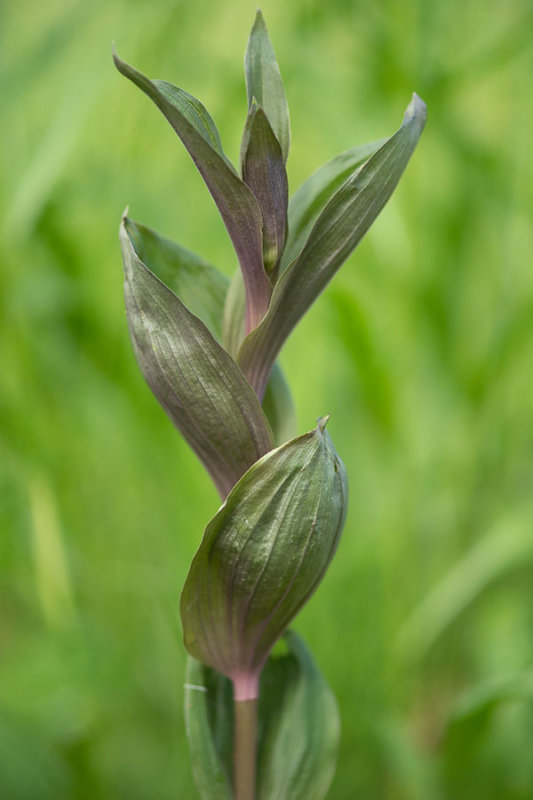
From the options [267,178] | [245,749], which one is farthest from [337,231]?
[245,749]

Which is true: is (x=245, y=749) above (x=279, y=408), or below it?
below

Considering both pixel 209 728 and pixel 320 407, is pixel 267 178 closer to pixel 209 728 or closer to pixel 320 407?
pixel 209 728

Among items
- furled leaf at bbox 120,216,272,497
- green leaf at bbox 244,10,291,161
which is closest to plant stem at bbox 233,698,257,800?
furled leaf at bbox 120,216,272,497

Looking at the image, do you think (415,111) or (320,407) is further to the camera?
(320,407)

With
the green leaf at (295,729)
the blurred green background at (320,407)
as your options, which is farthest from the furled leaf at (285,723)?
the blurred green background at (320,407)

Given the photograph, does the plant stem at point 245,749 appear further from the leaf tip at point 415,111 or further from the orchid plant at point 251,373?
the leaf tip at point 415,111

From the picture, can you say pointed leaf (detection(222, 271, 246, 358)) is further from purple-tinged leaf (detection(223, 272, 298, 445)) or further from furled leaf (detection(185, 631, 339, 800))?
furled leaf (detection(185, 631, 339, 800))

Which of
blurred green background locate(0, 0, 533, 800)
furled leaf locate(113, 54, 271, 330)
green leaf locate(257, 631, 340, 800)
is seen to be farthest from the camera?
blurred green background locate(0, 0, 533, 800)
